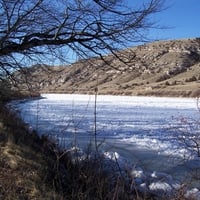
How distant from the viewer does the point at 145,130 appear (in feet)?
64.8

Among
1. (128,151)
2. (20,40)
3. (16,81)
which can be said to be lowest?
(128,151)

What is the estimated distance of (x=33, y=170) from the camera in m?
8.12

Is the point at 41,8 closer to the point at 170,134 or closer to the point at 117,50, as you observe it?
the point at 117,50

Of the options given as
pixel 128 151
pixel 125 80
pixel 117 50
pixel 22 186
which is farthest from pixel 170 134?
pixel 125 80

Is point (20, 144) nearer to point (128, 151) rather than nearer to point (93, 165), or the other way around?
point (93, 165)

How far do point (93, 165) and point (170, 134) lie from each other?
10775 mm

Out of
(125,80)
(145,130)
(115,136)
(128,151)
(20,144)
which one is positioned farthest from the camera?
(125,80)

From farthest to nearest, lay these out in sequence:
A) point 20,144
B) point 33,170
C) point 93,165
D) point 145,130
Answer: point 145,130
point 20,144
point 33,170
point 93,165

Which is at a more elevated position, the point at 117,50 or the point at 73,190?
the point at 117,50

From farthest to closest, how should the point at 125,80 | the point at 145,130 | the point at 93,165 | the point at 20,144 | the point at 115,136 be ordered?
the point at 125,80, the point at 145,130, the point at 115,136, the point at 20,144, the point at 93,165

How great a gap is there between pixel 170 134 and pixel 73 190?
11274mm

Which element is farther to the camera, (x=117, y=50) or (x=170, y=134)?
(x=170, y=134)

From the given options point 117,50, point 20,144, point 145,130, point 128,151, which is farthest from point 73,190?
point 145,130

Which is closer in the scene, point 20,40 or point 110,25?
point 110,25
